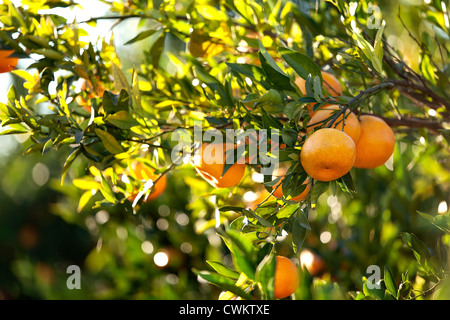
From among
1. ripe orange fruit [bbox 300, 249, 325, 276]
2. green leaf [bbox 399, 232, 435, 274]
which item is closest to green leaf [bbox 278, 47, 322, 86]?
green leaf [bbox 399, 232, 435, 274]

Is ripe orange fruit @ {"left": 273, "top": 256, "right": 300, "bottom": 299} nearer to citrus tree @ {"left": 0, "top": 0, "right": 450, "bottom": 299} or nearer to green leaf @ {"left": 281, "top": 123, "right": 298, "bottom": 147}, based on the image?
citrus tree @ {"left": 0, "top": 0, "right": 450, "bottom": 299}

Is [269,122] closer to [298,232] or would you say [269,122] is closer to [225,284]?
[298,232]

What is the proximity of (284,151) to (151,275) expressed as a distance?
1.18 metres

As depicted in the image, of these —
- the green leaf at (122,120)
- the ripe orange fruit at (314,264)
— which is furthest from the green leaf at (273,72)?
the ripe orange fruit at (314,264)

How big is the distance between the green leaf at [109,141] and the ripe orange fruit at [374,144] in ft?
1.44

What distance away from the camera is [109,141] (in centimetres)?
85

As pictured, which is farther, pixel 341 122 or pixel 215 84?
pixel 215 84

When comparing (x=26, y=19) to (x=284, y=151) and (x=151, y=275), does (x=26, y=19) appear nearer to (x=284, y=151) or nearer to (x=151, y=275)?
(x=284, y=151)

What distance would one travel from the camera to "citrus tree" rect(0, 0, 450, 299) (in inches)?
28.3

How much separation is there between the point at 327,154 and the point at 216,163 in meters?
0.29

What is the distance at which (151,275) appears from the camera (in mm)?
1735

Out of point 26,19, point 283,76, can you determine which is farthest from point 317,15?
point 26,19

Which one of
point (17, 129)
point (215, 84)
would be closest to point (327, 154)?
point (215, 84)

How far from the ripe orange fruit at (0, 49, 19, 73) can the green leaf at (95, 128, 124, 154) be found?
331mm
